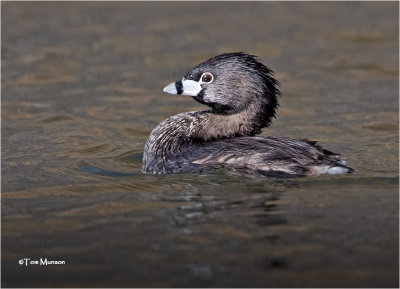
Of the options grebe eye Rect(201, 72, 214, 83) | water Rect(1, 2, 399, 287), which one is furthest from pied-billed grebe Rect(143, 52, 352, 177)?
water Rect(1, 2, 399, 287)

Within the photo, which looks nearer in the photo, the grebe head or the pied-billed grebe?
the pied-billed grebe

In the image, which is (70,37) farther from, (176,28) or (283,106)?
(283,106)

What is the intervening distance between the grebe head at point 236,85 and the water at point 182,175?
968 millimetres

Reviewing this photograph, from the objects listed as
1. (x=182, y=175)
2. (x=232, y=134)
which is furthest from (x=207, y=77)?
(x=182, y=175)

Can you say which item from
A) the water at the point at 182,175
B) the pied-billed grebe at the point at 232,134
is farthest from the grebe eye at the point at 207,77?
the water at the point at 182,175

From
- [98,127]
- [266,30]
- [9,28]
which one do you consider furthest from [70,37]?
[98,127]

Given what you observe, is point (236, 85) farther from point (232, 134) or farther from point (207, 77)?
point (232, 134)

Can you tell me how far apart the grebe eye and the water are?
1.12 meters

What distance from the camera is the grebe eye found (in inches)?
330

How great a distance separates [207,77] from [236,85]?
13.3 inches

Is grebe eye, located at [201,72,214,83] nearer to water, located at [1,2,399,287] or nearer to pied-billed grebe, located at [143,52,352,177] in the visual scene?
pied-billed grebe, located at [143,52,352,177]

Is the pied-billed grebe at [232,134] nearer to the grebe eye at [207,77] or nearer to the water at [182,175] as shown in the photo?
the grebe eye at [207,77]

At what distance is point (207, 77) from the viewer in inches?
331

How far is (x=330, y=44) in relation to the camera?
1452 cm
